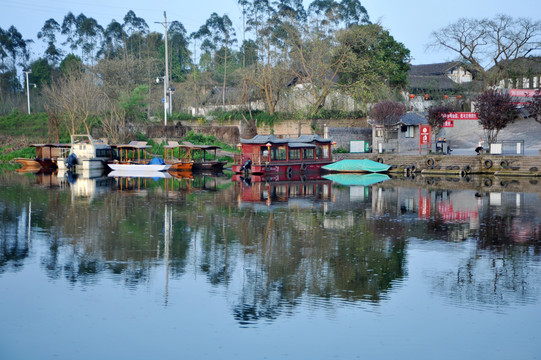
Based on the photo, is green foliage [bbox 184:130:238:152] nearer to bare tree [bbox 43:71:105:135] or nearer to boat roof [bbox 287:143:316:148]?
bare tree [bbox 43:71:105:135]

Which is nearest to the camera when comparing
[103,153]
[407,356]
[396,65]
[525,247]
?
[407,356]

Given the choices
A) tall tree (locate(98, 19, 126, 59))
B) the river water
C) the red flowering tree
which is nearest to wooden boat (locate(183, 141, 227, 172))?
the red flowering tree

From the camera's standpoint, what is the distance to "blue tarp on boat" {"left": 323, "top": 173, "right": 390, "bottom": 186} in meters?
32.7

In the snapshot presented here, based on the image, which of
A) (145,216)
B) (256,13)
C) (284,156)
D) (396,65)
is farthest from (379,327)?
(256,13)

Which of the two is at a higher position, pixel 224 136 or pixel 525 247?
pixel 224 136

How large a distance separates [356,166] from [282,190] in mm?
12275

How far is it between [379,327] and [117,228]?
33.3 ft

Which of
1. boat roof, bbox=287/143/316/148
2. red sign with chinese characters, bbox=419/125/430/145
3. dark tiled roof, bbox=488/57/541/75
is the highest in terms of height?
dark tiled roof, bbox=488/57/541/75

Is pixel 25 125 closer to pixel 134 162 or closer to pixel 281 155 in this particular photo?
pixel 134 162

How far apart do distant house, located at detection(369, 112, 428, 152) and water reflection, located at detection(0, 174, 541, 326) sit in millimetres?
16244

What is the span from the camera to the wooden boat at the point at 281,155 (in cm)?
3819

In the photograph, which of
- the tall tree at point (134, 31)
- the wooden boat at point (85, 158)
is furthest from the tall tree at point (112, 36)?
the wooden boat at point (85, 158)

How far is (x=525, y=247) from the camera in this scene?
580 inches

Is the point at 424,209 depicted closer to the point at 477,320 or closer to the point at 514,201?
the point at 514,201
